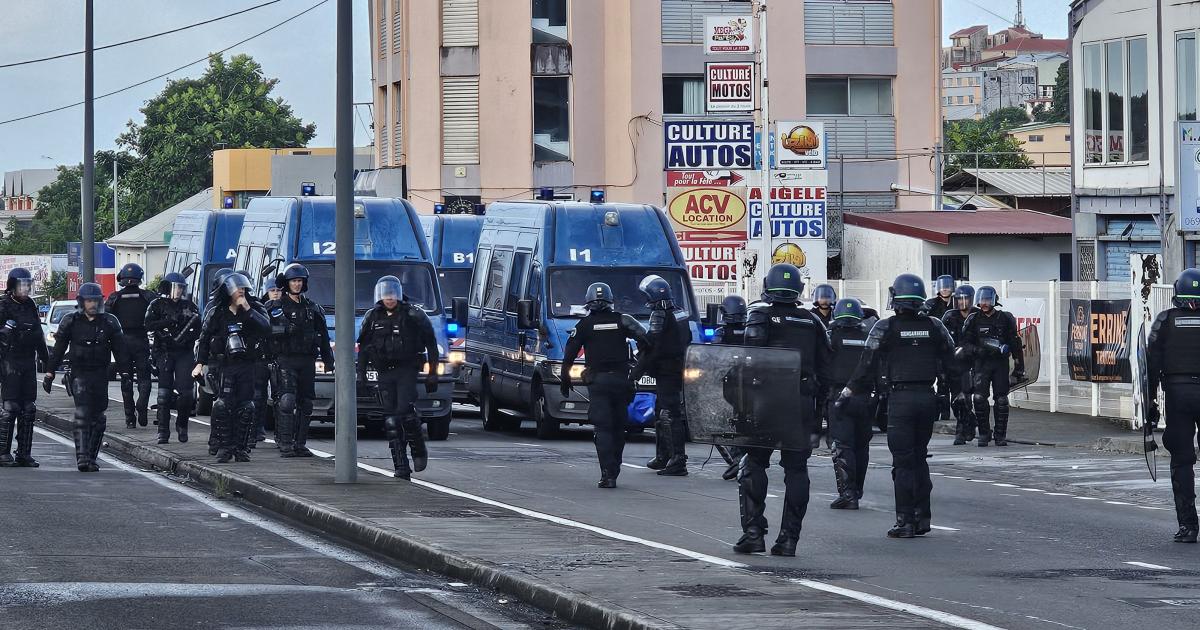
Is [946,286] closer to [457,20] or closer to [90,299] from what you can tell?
[90,299]

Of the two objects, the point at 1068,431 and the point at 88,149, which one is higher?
the point at 88,149

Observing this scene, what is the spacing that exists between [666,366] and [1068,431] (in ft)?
26.7

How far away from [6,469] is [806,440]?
9.08 meters

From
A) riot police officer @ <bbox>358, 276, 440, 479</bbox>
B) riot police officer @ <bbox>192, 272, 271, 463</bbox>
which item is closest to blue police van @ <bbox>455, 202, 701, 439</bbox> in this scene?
riot police officer @ <bbox>192, 272, 271, 463</bbox>

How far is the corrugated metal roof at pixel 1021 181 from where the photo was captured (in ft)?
167

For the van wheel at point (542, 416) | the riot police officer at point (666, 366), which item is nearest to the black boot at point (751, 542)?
the riot police officer at point (666, 366)

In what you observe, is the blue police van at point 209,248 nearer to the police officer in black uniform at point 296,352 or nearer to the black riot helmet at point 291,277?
the black riot helmet at point 291,277

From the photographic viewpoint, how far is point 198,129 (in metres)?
90.1

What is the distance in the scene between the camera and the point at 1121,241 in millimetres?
31359

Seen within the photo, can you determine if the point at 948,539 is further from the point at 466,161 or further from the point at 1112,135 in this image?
the point at 466,161

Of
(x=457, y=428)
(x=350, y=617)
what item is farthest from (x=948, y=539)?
(x=457, y=428)

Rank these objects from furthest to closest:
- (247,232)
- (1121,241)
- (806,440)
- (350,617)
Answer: (1121,241) → (247,232) → (806,440) → (350,617)

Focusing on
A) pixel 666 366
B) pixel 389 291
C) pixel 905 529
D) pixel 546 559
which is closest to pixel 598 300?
pixel 666 366

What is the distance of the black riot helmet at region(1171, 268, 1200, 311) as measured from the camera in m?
12.5
